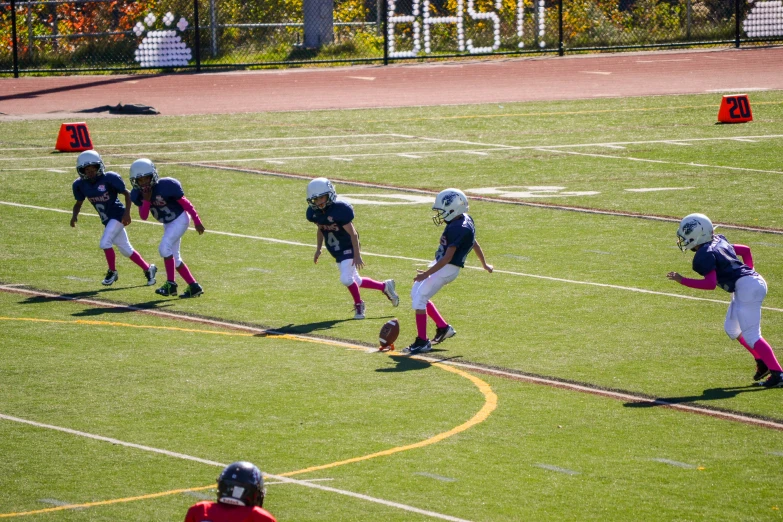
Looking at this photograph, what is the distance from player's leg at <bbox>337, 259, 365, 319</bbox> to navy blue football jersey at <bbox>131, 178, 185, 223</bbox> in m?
2.64

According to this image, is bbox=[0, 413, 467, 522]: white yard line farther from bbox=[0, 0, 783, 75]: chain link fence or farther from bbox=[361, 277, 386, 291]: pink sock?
bbox=[0, 0, 783, 75]: chain link fence

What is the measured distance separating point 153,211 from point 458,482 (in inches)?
341

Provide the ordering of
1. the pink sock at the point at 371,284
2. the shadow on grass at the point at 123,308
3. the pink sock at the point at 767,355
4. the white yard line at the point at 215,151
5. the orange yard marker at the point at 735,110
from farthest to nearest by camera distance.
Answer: the orange yard marker at the point at 735,110
the white yard line at the point at 215,151
the shadow on grass at the point at 123,308
the pink sock at the point at 371,284
the pink sock at the point at 767,355

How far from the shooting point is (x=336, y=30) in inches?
1834

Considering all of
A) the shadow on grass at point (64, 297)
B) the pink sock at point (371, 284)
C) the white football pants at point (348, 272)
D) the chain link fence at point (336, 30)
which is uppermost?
the chain link fence at point (336, 30)

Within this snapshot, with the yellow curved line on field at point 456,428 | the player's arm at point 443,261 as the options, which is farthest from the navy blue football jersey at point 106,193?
the yellow curved line on field at point 456,428

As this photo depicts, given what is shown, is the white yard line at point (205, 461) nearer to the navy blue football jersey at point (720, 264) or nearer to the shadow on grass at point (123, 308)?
the shadow on grass at point (123, 308)

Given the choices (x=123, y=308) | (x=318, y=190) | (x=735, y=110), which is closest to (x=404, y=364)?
(x=318, y=190)

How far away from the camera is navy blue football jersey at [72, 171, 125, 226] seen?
18641mm

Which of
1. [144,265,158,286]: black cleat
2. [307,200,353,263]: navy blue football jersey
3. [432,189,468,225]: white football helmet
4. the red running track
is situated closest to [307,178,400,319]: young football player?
[307,200,353,263]: navy blue football jersey

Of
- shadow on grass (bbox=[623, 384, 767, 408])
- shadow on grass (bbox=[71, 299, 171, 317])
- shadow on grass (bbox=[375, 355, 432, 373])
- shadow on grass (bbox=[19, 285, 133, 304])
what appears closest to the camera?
shadow on grass (bbox=[623, 384, 767, 408])

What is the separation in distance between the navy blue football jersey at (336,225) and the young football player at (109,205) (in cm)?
319

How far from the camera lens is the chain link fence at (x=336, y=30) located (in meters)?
42.9

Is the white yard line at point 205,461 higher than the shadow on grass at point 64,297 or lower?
lower
